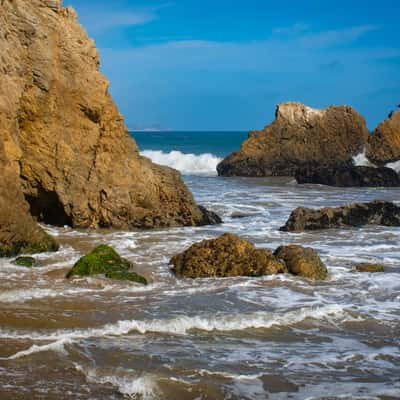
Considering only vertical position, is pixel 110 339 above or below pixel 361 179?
below

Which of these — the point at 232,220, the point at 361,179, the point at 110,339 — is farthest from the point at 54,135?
the point at 361,179

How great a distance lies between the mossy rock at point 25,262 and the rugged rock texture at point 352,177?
21022 mm

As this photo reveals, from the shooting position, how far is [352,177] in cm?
2955

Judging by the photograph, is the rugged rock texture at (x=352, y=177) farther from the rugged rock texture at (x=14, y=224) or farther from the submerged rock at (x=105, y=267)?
the submerged rock at (x=105, y=267)

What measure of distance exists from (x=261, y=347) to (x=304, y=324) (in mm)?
1010

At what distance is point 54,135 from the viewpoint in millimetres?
13836

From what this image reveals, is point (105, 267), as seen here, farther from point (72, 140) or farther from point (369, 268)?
point (72, 140)

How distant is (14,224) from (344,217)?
747cm

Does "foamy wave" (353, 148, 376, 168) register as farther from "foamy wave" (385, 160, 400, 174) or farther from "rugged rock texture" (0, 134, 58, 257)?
"rugged rock texture" (0, 134, 58, 257)

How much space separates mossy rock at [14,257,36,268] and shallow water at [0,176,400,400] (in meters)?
0.13

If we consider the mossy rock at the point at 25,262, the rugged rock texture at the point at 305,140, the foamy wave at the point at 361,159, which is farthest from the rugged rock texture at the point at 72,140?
the foamy wave at the point at 361,159

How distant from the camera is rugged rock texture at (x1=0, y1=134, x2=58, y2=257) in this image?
35.2 feet

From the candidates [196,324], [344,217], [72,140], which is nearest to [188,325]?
[196,324]

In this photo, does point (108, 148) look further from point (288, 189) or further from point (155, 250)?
point (288, 189)
